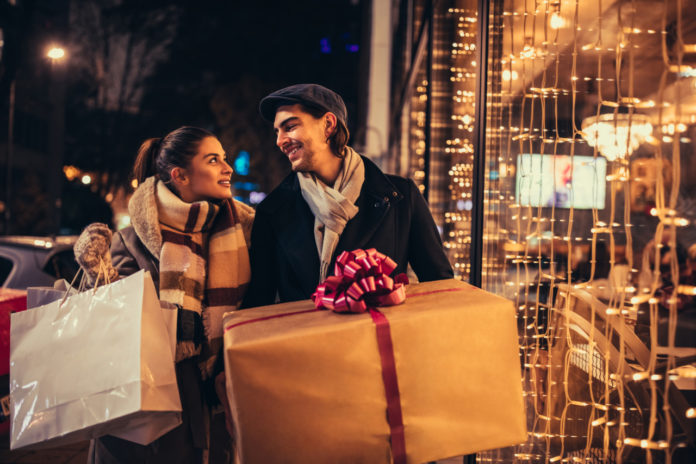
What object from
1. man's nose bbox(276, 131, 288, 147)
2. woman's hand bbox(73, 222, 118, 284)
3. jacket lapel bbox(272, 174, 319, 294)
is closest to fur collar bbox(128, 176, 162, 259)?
woman's hand bbox(73, 222, 118, 284)

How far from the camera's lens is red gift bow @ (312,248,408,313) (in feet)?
4.58

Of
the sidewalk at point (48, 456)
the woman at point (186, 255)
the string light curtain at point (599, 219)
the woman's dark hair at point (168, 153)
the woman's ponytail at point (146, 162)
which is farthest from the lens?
the sidewalk at point (48, 456)

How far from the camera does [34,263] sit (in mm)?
4449

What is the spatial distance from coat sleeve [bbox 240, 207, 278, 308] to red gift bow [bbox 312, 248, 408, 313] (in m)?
0.75

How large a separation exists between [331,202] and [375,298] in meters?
0.69

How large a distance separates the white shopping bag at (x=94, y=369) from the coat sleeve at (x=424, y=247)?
3.47ft

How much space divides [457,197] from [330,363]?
2.74 meters

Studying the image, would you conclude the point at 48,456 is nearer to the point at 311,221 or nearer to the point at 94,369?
the point at 94,369

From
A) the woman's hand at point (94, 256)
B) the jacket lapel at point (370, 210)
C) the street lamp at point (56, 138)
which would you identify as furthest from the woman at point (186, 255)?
the street lamp at point (56, 138)

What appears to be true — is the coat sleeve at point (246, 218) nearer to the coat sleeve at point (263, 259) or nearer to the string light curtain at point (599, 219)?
the coat sleeve at point (263, 259)

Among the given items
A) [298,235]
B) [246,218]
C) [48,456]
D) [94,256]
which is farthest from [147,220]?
[48,456]

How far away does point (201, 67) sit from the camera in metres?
18.8

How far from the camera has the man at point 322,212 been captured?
6.80 ft

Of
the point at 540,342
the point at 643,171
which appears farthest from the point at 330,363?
the point at 540,342
